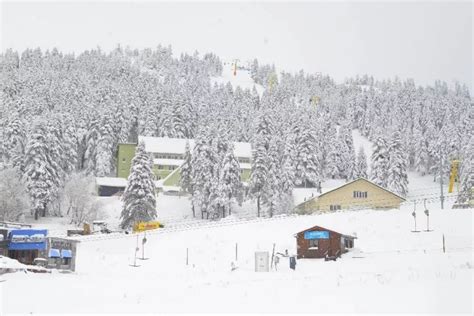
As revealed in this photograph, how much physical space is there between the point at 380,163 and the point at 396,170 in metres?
4.33

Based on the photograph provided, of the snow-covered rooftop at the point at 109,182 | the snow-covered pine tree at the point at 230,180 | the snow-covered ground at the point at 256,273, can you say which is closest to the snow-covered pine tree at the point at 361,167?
the snow-covered ground at the point at 256,273

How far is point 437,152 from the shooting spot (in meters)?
128

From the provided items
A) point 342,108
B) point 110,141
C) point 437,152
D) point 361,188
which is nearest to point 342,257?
point 361,188

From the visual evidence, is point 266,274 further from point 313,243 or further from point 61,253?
point 61,253

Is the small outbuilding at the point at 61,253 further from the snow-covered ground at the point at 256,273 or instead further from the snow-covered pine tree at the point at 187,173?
the snow-covered pine tree at the point at 187,173

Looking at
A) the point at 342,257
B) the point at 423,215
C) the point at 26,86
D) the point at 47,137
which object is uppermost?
the point at 26,86

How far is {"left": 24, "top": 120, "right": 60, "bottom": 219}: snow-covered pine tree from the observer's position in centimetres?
6906

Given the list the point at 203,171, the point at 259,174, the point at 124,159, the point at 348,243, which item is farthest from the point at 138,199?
the point at 124,159

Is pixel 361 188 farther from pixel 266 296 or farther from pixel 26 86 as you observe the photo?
pixel 26 86

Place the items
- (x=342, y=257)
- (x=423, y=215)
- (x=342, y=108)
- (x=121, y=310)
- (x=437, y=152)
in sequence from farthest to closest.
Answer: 1. (x=342, y=108)
2. (x=437, y=152)
3. (x=423, y=215)
4. (x=342, y=257)
5. (x=121, y=310)

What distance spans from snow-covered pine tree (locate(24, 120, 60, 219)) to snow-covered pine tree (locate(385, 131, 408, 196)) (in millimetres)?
51049

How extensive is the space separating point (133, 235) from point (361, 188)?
115 feet

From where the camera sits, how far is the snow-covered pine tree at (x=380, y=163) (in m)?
91.7

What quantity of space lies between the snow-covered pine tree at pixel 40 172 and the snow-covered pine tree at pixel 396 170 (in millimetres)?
51049
